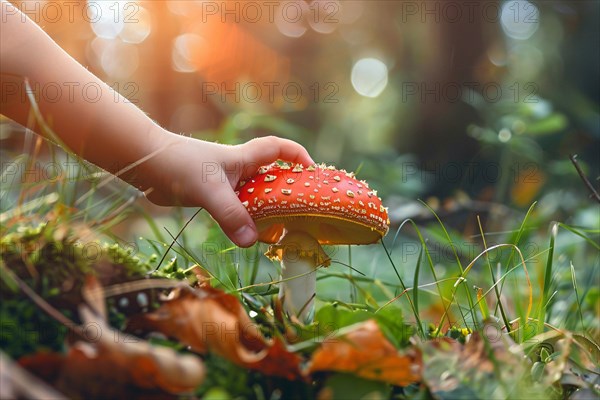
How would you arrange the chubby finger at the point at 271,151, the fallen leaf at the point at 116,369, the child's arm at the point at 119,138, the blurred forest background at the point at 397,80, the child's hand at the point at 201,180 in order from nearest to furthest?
1. the fallen leaf at the point at 116,369
2. the child's arm at the point at 119,138
3. the child's hand at the point at 201,180
4. the chubby finger at the point at 271,151
5. the blurred forest background at the point at 397,80

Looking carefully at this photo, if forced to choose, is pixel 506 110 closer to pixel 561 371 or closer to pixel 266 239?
pixel 266 239

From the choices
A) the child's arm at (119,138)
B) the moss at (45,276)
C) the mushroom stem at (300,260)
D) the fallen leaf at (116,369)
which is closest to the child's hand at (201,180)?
the child's arm at (119,138)

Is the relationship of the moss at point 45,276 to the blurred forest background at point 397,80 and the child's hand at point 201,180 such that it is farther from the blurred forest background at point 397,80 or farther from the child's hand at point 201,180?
the blurred forest background at point 397,80

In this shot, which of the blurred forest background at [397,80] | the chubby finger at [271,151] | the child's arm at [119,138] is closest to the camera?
the child's arm at [119,138]

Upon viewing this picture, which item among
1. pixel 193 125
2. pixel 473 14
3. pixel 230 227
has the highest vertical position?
pixel 473 14

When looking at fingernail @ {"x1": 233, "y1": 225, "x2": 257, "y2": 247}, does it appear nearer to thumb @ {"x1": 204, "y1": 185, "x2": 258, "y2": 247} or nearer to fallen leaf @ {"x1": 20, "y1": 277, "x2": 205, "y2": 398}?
thumb @ {"x1": 204, "y1": 185, "x2": 258, "y2": 247}

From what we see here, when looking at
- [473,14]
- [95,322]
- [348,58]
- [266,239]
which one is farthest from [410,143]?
[95,322]

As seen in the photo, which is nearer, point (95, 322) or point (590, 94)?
point (95, 322)

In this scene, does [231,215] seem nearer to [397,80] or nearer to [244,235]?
[244,235]
